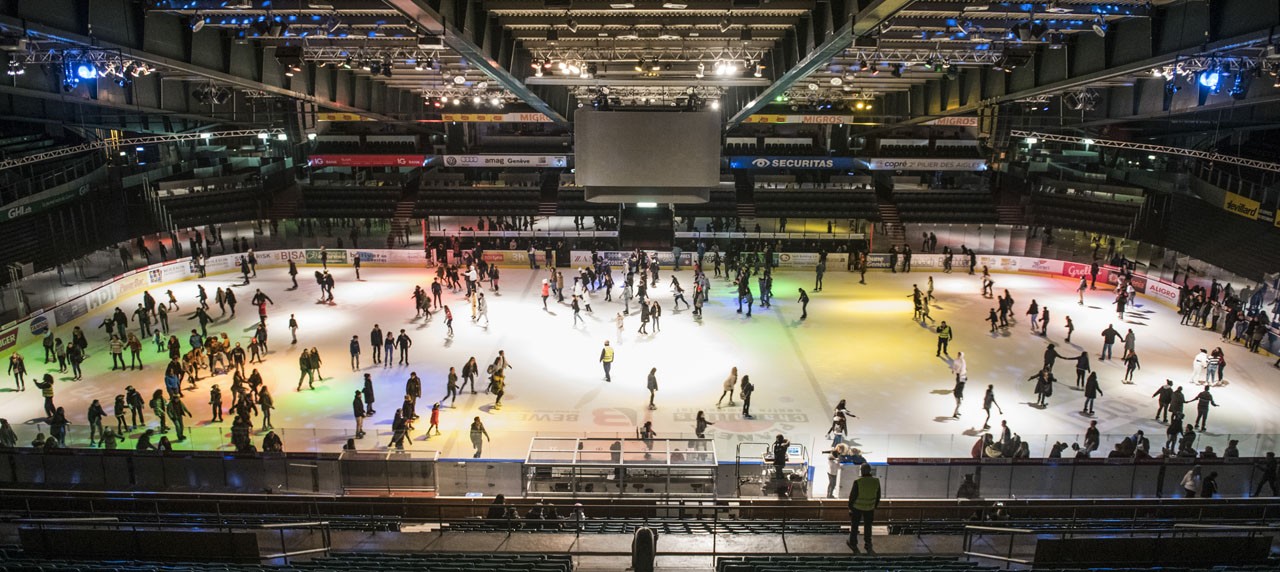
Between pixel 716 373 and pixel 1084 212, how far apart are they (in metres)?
28.2

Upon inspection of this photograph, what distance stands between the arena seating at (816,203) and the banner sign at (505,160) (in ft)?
38.9

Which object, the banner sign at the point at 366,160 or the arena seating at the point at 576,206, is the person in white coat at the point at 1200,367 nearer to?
the arena seating at the point at 576,206

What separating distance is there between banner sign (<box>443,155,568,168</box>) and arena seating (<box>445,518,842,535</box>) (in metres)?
34.6

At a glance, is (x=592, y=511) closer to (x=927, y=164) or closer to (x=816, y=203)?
(x=816, y=203)

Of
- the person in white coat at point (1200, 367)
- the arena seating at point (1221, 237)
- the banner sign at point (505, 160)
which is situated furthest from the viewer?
the banner sign at point (505, 160)

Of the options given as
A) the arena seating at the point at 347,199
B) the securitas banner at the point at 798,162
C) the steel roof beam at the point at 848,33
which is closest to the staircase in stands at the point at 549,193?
the arena seating at the point at 347,199

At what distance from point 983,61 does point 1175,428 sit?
30.7ft

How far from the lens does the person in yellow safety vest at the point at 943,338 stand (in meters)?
21.3

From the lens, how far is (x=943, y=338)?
2134 centimetres

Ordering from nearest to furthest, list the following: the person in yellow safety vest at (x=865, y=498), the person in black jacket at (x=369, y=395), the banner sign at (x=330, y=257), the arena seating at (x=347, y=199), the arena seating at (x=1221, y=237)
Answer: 1. the person in yellow safety vest at (x=865, y=498)
2. the person in black jacket at (x=369, y=395)
3. the arena seating at (x=1221, y=237)
4. the banner sign at (x=330, y=257)
5. the arena seating at (x=347, y=199)

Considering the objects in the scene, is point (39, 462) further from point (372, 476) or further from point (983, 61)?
point (983, 61)

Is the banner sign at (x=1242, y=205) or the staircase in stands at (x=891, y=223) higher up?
the banner sign at (x=1242, y=205)

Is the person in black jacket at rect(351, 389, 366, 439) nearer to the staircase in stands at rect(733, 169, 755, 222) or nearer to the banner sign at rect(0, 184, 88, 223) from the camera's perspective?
the banner sign at rect(0, 184, 88, 223)

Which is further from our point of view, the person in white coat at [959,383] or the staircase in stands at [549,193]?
the staircase in stands at [549,193]
